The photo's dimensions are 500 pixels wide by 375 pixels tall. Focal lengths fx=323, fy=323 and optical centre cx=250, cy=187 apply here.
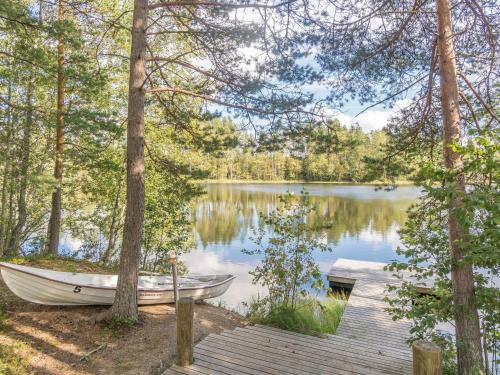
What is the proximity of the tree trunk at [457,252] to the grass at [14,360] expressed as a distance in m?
4.22

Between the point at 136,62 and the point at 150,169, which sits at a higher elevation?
the point at 136,62

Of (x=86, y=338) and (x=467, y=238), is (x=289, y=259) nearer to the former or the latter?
(x=467, y=238)

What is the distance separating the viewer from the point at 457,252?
3379 millimetres

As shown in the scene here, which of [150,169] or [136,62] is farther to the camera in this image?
[150,169]

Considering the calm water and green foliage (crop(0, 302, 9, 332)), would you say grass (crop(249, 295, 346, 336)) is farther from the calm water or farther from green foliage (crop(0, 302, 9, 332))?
green foliage (crop(0, 302, 9, 332))

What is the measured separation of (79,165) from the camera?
7.18 m

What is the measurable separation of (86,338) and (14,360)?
816 millimetres

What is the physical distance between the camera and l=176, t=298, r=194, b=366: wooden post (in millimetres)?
3166

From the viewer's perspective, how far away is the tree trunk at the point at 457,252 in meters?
3.27

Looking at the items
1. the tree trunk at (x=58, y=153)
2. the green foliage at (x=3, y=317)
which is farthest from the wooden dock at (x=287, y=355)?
the tree trunk at (x=58, y=153)

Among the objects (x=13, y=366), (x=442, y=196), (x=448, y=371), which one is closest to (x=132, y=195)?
(x=13, y=366)

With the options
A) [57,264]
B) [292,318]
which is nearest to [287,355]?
[292,318]

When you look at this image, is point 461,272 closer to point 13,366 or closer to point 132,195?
point 132,195

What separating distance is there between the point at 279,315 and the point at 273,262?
0.78 metres
